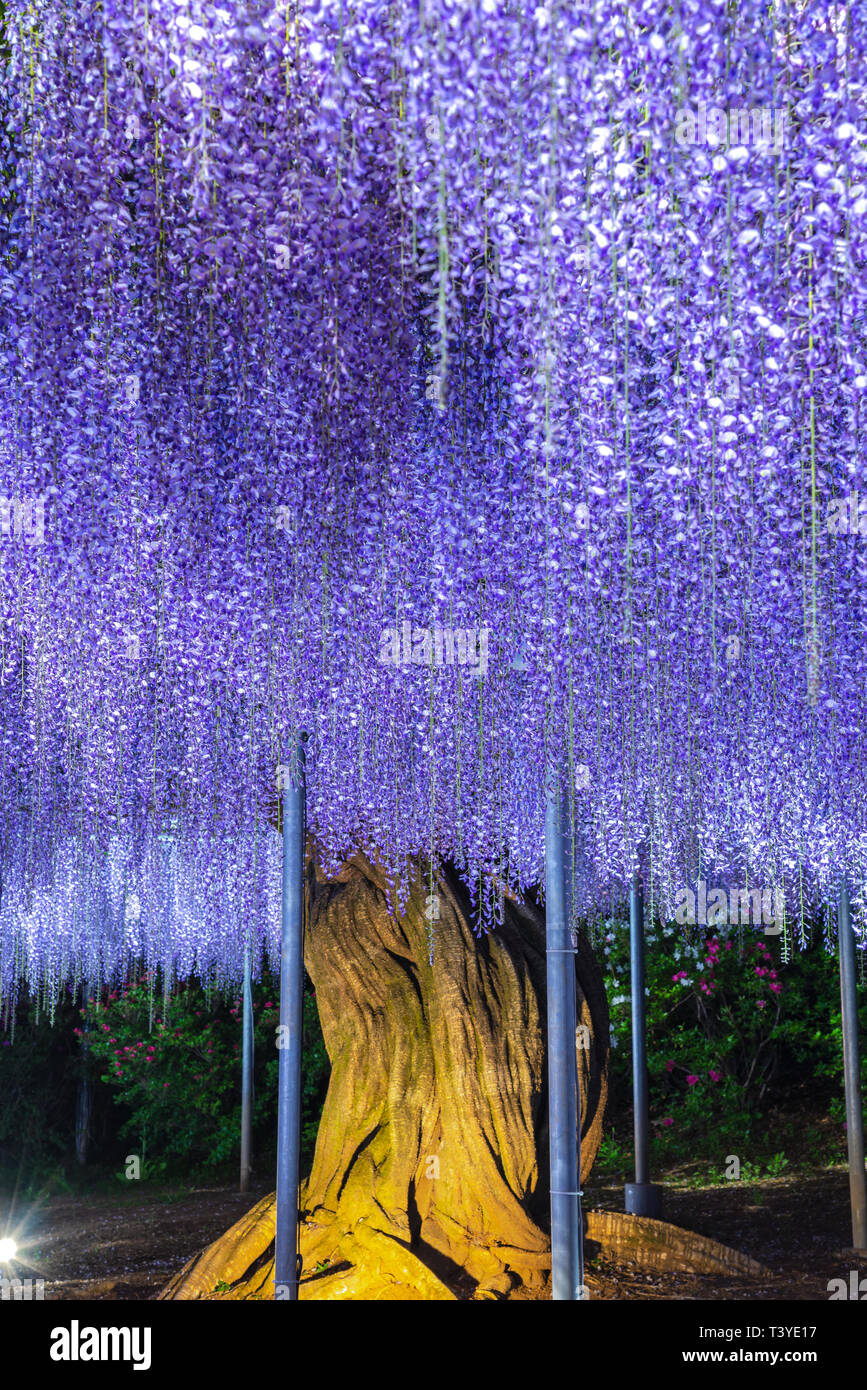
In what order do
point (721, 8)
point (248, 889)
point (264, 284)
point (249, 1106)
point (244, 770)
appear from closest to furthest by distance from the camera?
point (721, 8) → point (264, 284) → point (244, 770) → point (248, 889) → point (249, 1106)

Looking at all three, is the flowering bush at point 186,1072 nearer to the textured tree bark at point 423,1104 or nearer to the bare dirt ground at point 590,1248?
the bare dirt ground at point 590,1248

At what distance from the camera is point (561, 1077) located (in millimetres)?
3910

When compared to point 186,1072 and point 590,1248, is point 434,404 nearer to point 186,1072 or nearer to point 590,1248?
point 590,1248

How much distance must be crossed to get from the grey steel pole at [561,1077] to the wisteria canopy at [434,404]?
53cm

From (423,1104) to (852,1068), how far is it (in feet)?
9.08

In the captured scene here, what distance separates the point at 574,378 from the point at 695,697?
2022 mm

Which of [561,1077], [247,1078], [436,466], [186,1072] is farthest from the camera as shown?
Result: [186,1072]

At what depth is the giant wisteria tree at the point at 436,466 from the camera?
8.32 feet

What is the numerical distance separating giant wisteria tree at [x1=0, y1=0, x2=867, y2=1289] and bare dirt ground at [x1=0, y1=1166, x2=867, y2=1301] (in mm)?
977

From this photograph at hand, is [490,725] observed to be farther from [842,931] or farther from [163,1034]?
[163,1034]

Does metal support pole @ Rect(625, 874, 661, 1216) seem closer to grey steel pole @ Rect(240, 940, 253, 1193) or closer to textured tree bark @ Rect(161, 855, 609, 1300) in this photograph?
textured tree bark @ Rect(161, 855, 609, 1300)

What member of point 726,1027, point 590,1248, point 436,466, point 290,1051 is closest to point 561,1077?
point 290,1051

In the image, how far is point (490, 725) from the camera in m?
5.06
